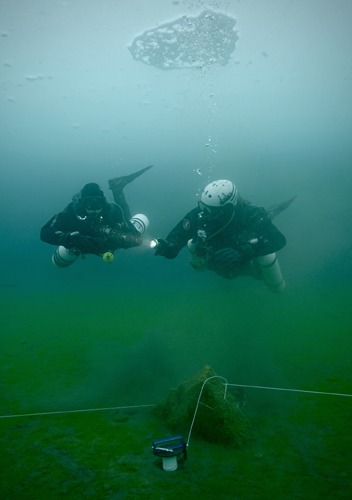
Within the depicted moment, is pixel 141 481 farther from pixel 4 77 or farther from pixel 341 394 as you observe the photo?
pixel 4 77

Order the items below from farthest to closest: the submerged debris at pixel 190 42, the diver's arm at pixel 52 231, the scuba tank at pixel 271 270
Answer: the submerged debris at pixel 190 42
the scuba tank at pixel 271 270
the diver's arm at pixel 52 231

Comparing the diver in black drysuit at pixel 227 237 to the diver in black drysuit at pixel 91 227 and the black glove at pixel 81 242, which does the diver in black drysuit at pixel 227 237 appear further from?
the black glove at pixel 81 242

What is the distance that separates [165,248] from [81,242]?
68.9 inches

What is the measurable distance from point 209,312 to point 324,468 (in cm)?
827

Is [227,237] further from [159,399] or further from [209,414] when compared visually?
[209,414]

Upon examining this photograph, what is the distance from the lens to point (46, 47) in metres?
16.1

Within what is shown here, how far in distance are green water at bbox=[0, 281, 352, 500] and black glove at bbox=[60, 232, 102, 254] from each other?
6.83 feet

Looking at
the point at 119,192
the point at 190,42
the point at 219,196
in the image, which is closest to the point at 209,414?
the point at 219,196

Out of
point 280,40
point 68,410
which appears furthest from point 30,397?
point 280,40

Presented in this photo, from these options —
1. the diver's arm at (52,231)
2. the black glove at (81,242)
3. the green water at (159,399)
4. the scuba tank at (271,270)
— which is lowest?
the green water at (159,399)

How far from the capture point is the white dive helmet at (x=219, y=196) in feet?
20.5

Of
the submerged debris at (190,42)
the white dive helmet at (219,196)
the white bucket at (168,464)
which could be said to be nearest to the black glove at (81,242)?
the white dive helmet at (219,196)

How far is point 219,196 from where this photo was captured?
6.25 m

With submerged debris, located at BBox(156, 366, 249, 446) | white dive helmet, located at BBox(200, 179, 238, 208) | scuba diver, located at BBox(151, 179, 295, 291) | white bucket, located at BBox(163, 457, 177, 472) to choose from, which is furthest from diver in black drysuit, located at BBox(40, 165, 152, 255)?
white bucket, located at BBox(163, 457, 177, 472)
